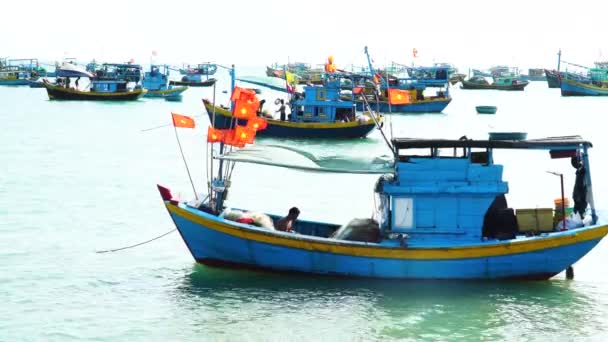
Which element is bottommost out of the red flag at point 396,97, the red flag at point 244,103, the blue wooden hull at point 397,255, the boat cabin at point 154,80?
the blue wooden hull at point 397,255

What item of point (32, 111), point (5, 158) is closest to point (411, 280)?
point (5, 158)

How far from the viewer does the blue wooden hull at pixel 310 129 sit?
4541cm

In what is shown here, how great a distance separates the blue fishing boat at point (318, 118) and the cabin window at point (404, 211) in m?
29.2

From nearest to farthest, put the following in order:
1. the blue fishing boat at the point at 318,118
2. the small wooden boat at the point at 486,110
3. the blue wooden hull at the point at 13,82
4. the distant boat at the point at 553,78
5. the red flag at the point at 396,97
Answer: the red flag at the point at 396,97
the blue fishing boat at the point at 318,118
the small wooden boat at the point at 486,110
the distant boat at the point at 553,78
the blue wooden hull at the point at 13,82

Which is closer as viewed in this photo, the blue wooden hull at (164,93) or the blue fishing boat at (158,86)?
the blue wooden hull at (164,93)

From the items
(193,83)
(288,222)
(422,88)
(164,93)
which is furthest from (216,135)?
(193,83)

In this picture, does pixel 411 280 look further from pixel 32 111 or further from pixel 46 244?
pixel 32 111

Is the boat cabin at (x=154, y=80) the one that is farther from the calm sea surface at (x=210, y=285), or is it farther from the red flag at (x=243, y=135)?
the red flag at (x=243, y=135)

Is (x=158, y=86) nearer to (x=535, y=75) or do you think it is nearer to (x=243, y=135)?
(x=243, y=135)

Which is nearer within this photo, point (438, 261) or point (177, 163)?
point (438, 261)

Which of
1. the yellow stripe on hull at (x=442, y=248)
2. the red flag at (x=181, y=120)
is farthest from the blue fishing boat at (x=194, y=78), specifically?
the yellow stripe on hull at (x=442, y=248)

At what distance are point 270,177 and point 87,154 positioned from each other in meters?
11.4

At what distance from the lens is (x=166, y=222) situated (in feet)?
78.6

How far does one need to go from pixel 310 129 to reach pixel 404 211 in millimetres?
29414
